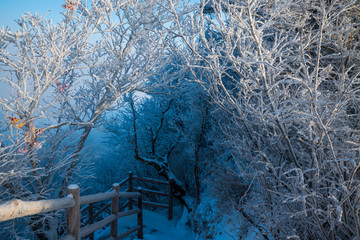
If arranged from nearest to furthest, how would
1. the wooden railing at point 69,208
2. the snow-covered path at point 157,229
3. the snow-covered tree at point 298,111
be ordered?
the snow-covered tree at point 298,111
the wooden railing at point 69,208
the snow-covered path at point 157,229

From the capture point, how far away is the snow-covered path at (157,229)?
6.37 metres

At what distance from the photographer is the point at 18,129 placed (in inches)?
161

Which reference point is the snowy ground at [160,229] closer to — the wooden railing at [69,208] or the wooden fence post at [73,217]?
the wooden railing at [69,208]

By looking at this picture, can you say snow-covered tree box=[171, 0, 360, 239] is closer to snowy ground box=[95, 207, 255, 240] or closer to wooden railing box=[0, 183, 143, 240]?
wooden railing box=[0, 183, 143, 240]

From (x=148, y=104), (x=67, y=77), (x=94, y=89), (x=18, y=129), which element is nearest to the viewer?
(x=18, y=129)

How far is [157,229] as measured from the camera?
7.15 meters

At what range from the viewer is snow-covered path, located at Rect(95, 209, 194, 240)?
6.37 m

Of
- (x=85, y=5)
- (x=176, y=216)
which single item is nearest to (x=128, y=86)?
(x=85, y=5)

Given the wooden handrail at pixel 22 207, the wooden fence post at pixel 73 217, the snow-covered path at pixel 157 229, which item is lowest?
the snow-covered path at pixel 157 229

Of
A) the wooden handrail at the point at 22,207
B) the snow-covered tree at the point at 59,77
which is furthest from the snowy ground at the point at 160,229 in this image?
the wooden handrail at the point at 22,207

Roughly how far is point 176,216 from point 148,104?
5.27 metres

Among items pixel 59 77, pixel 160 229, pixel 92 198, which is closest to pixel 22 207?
pixel 92 198

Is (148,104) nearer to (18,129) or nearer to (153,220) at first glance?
(153,220)

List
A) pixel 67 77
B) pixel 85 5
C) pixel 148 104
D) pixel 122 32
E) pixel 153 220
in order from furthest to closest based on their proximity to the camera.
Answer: pixel 148 104 → pixel 153 220 → pixel 67 77 → pixel 122 32 → pixel 85 5
